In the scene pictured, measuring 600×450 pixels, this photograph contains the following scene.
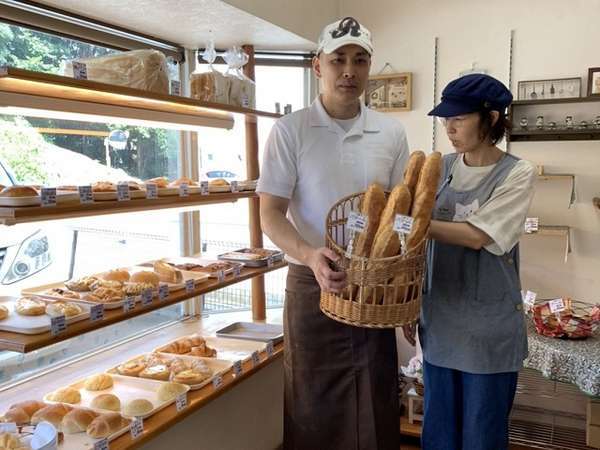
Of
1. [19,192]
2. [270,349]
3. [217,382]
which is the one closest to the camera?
[19,192]

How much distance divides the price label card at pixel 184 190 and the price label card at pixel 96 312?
543mm

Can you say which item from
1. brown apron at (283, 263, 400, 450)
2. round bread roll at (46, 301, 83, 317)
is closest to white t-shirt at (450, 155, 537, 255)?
brown apron at (283, 263, 400, 450)

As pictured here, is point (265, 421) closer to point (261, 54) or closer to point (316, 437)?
point (316, 437)

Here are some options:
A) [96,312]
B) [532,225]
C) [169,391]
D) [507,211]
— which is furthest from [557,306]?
[96,312]

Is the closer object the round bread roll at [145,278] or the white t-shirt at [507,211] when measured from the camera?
the white t-shirt at [507,211]

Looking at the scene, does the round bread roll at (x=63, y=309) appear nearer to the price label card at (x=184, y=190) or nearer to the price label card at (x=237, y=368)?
the price label card at (x=184, y=190)

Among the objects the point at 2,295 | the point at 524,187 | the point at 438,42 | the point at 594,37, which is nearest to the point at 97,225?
the point at 2,295

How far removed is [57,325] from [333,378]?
35.6 inches

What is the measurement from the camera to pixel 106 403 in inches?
70.3

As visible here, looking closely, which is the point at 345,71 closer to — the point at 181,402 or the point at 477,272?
the point at 477,272

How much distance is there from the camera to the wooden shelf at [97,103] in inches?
58.1

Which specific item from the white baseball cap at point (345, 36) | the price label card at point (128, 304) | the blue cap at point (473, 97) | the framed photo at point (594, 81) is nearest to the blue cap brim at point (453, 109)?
the blue cap at point (473, 97)

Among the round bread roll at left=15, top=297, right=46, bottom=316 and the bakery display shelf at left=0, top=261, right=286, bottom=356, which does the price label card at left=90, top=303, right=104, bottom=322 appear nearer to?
the bakery display shelf at left=0, top=261, right=286, bottom=356

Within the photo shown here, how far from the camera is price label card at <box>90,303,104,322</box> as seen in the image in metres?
1.64
